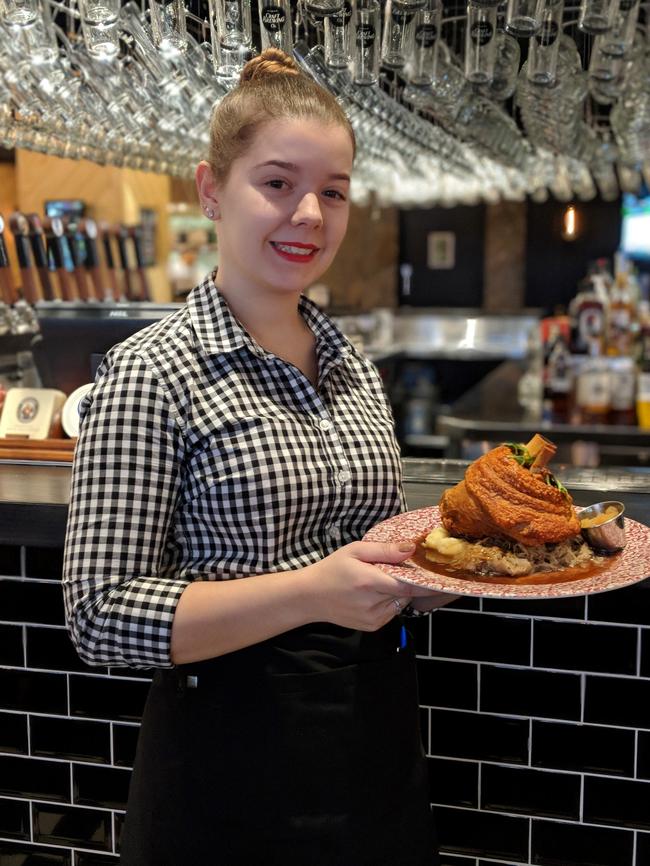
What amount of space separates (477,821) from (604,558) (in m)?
0.84

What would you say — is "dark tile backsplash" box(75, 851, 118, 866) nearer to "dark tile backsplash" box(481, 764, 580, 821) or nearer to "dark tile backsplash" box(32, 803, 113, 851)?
"dark tile backsplash" box(32, 803, 113, 851)

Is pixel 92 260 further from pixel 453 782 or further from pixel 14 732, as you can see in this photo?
pixel 453 782

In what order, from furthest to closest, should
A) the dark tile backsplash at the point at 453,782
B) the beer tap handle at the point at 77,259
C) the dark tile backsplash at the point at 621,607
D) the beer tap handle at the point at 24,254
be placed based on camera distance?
the beer tap handle at the point at 77,259 < the beer tap handle at the point at 24,254 < the dark tile backsplash at the point at 453,782 < the dark tile backsplash at the point at 621,607

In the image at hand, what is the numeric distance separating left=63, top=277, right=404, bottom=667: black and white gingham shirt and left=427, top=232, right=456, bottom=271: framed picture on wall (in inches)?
378

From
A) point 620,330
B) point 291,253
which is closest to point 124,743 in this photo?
point 291,253

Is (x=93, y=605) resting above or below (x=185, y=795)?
above

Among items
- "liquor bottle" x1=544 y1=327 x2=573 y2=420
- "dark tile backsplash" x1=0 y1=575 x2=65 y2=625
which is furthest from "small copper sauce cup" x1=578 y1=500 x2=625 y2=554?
"liquor bottle" x1=544 y1=327 x2=573 y2=420

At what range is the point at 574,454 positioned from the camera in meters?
4.50

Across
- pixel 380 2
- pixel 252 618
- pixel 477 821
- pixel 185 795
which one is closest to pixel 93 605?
pixel 252 618

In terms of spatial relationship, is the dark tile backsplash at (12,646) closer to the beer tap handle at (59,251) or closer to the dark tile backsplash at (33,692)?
Result: the dark tile backsplash at (33,692)

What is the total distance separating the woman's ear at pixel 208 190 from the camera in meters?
1.47

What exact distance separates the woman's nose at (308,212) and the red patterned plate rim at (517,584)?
17.7 inches

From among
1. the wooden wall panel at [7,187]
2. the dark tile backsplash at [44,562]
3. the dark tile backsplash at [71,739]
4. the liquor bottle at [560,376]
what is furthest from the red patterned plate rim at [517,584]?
the wooden wall panel at [7,187]

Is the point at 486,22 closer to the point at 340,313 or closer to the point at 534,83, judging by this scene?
the point at 534,83
